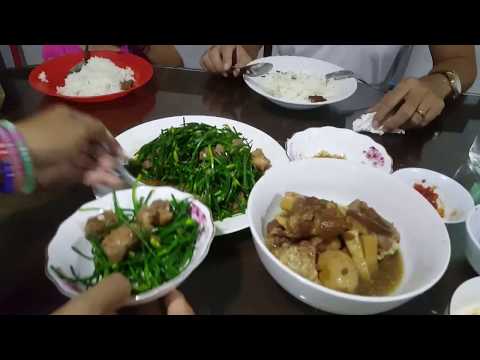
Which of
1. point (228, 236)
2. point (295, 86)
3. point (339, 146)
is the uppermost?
point (295, 86)

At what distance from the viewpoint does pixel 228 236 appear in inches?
57.8

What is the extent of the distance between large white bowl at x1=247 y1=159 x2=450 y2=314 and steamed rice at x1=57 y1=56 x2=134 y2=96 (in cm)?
125

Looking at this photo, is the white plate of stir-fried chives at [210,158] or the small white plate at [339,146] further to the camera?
the small white plate at [339,146]

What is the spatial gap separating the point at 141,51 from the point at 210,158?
69.5 inches

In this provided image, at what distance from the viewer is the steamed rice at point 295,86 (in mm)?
2211

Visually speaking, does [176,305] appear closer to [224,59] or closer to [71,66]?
[224,59]

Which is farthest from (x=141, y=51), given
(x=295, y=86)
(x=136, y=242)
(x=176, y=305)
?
(x=176, y=305)

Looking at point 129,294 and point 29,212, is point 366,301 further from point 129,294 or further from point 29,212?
point 29,212

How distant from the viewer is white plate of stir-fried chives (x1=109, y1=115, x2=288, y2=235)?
1529mm

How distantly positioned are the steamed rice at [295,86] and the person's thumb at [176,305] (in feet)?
4.50

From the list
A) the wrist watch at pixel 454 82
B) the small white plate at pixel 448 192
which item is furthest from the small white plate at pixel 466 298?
the wrist watch at pixel 454 82

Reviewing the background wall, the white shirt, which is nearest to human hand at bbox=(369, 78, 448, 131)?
the white shirt

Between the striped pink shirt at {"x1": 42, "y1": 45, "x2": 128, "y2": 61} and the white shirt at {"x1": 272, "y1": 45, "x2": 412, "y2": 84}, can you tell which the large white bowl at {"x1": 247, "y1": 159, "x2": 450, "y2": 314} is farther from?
the striped pink shirt at {"x1": 42, "y1": 45, "x2": 128, "y2": 61}

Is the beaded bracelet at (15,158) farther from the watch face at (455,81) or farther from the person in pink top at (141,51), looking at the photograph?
the watch face at (455,81)
